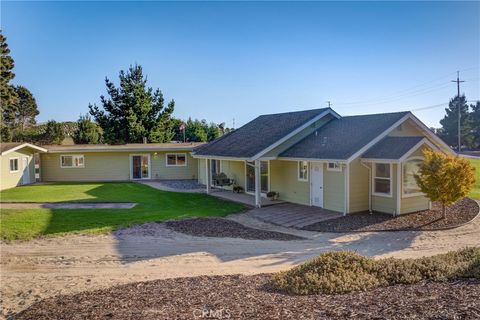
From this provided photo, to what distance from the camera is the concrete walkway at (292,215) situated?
49.7 feet

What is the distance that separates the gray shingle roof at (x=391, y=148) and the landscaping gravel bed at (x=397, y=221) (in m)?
2.50

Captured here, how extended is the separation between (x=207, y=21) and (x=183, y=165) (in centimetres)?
1785

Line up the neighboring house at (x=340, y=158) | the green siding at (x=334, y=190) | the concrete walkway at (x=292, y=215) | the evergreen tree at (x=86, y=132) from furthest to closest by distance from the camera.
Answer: the evergreen tree at (x=86, y=132) → the green siding at (x=334, y=190) → the neighboring house at (x=340, y=158) → the concrete walkway at (x=292, y=215)

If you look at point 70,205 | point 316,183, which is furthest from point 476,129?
point 70,205

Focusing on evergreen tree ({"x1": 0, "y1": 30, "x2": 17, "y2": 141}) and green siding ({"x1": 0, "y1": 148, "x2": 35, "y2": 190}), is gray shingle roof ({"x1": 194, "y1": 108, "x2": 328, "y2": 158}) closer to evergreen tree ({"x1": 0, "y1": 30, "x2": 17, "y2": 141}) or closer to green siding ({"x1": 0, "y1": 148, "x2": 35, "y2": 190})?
green siding ({"x1": 0, "y1": 148, "x2": 35, "y2": 190})

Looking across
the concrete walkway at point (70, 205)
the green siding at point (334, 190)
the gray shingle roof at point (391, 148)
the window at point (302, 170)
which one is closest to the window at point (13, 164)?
the concrete walkway at point (70, 205)

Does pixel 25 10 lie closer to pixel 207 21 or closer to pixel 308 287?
pixel 207 21

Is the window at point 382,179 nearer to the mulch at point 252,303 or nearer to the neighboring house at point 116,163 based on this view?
the mulch at point 252,303

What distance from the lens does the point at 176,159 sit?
32688 mm

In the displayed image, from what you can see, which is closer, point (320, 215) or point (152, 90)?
point (320, 215)

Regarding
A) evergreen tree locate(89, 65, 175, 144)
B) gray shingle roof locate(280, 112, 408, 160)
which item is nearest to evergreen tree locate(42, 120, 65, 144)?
evergreen tree locate(89, 65, 175, 144)

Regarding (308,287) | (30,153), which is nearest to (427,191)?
(308,287)

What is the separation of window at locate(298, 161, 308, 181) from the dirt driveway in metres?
5.02

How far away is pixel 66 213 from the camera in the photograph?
1684 cm
